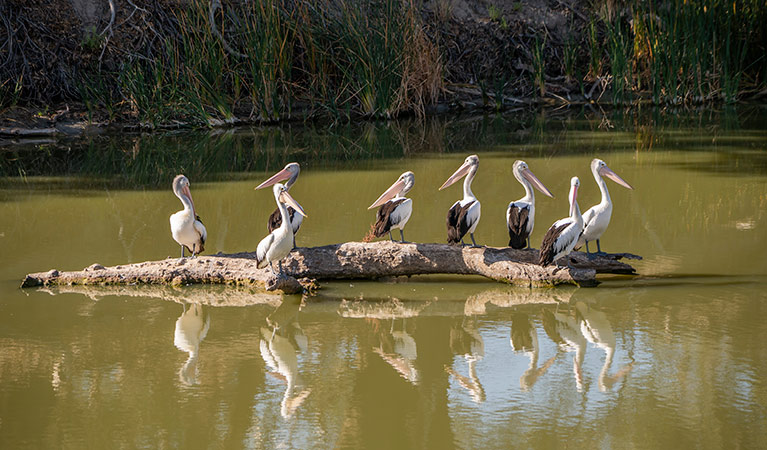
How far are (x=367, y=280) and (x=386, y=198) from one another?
1.13 metres

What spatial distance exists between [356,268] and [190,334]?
3.90 feet

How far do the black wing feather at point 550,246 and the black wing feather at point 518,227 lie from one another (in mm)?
254

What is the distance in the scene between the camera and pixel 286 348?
491 cm

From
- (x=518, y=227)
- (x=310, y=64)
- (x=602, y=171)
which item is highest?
(x=310, y=64)

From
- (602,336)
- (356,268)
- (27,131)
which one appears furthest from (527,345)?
(27,131)

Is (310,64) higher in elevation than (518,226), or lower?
higher

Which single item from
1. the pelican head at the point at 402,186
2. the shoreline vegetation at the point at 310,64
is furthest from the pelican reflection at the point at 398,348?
the shoreline vegetation at the point at 310,64

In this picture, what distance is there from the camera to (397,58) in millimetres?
12836

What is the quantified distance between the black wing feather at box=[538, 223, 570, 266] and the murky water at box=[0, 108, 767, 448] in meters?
0.22

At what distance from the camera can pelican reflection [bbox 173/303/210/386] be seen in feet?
15.0

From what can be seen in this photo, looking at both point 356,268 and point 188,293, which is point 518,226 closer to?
point 356,268

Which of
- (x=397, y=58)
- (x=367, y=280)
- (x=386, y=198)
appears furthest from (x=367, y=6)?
(x=367, y=280)

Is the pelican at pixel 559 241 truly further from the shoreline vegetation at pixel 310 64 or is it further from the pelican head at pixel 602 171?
the shoreline vegetation at pixel 310 64

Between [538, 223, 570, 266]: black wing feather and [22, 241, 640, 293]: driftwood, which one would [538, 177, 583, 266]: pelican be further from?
[22, 241, 640, 293]: driftwood
